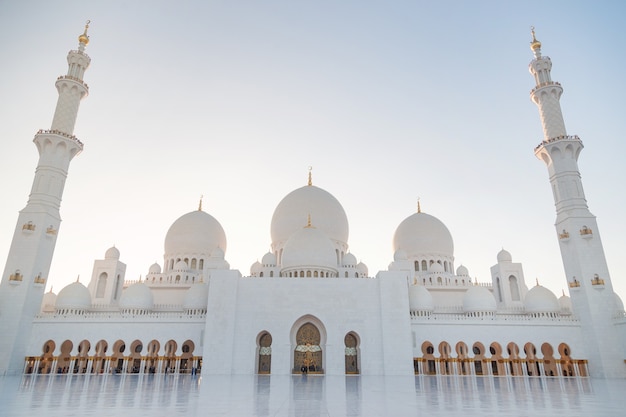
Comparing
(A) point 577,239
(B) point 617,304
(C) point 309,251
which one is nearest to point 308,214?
(C) point 309,251

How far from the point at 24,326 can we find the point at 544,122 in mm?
32509

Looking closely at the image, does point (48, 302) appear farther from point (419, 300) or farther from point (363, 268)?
point (419, 300)

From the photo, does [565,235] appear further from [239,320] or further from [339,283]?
[239,320]

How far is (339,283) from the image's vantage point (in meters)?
21.8

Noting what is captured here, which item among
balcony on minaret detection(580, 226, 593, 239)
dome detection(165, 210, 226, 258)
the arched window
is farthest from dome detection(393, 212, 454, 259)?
the arched window

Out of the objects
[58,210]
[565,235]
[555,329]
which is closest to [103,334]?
[58,210]

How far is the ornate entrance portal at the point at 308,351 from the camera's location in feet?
67.7

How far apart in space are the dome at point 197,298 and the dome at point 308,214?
650 cm

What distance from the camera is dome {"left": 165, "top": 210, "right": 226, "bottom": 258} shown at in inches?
1196

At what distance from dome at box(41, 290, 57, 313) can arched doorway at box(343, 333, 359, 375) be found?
784 inches

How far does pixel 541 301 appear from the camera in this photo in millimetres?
23844

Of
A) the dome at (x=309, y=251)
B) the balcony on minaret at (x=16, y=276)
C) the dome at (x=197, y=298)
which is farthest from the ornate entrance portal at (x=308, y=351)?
the balcony on minaret at (x=16, y=276)

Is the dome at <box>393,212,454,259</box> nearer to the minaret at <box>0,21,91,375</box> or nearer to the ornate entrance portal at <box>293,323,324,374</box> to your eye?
the ornate entrance portal at <box>293,323,324,374</box>

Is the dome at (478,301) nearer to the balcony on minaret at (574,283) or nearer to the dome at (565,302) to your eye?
the balcony on minaret at (574,283)
